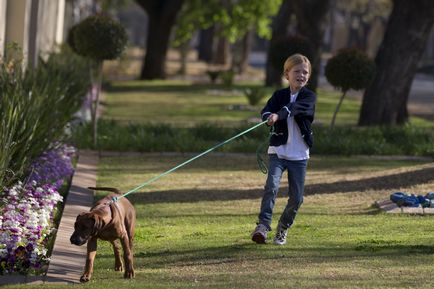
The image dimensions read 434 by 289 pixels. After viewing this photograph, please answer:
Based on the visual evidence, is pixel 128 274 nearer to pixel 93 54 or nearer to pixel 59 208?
pixel 59 208

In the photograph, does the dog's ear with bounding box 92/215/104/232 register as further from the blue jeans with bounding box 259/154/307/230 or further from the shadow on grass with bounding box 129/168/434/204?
the shadow on grass with bounding box 129/168/434/204

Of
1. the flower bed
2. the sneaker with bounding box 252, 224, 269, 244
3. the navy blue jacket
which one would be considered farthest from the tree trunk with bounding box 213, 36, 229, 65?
the sneaker with bounding box 252, 224, 269, 244

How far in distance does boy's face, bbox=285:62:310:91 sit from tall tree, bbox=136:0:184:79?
101ft

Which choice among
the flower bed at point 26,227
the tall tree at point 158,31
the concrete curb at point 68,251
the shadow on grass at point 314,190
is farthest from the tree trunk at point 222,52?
the flower bed at point 26,227

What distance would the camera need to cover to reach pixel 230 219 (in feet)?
37.6

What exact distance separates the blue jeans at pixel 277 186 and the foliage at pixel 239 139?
822 centimetres

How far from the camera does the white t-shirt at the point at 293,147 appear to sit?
946cm

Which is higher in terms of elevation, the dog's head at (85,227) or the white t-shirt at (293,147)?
the white t-shirt at (293,147)

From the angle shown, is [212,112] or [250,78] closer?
[212,112]

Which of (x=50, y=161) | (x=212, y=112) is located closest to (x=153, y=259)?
(x=50, y=161)

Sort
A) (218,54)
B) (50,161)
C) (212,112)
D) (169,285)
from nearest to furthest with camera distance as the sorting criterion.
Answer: (169,285) → (50,161) → (212,112) → (218,54)

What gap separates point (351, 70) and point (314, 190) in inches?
235

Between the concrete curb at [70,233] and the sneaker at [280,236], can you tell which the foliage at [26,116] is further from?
the sneaker at [280,236]

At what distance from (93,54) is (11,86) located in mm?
4941
